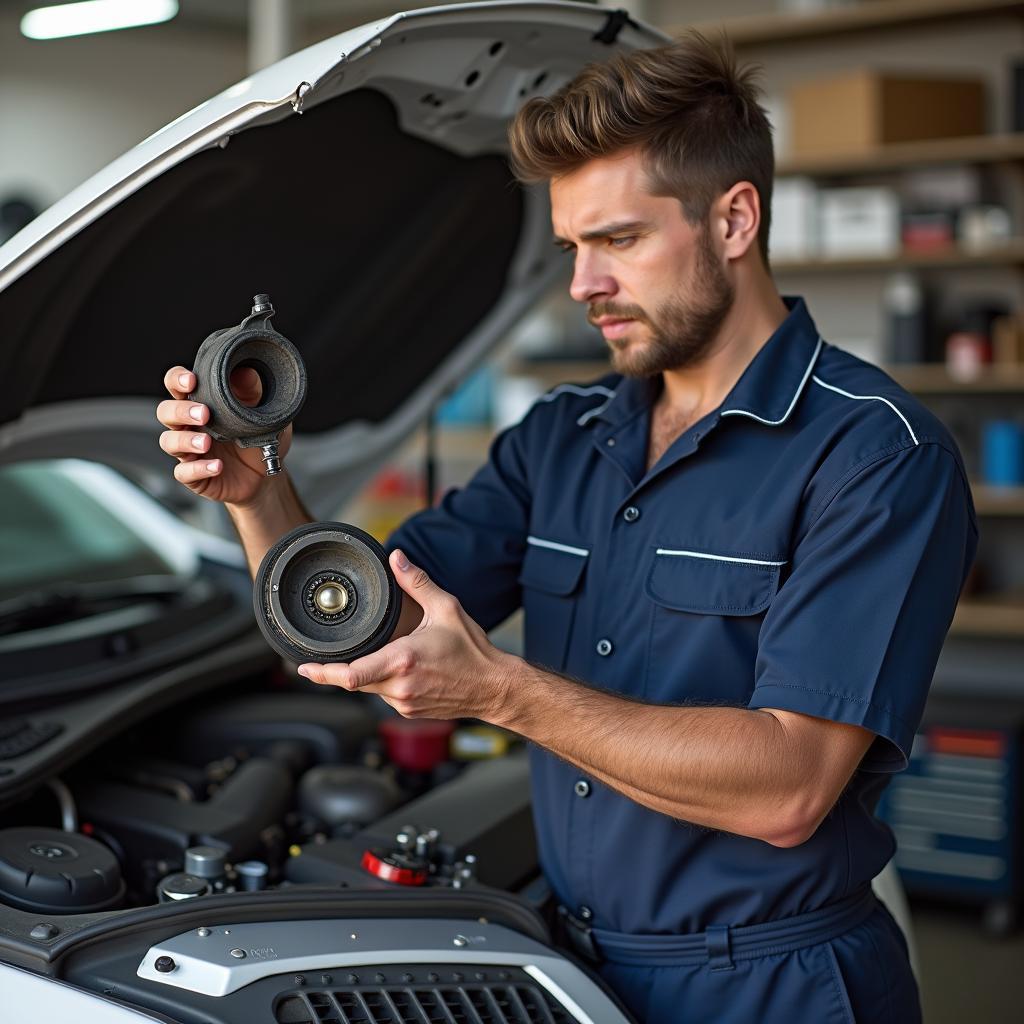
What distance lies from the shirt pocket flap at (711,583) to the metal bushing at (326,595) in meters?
0.40

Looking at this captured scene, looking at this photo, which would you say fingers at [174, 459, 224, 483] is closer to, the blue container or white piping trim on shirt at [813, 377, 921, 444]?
white piping trim on shirt at [813, 377, 921, 444]

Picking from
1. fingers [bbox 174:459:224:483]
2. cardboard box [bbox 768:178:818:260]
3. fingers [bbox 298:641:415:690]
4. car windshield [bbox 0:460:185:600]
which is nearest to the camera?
fingers [bbox 298:641:415:690]

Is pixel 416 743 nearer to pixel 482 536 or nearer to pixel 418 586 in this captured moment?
pixel 482 536

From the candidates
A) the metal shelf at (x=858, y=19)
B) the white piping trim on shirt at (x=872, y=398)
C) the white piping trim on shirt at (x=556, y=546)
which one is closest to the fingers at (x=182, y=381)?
the white piping trim on shirt at (x=556, y=546)

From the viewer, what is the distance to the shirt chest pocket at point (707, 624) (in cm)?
136

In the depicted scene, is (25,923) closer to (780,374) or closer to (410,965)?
(410,965)

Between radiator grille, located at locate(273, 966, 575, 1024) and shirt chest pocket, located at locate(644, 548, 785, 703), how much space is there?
0.34m

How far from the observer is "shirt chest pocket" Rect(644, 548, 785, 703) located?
1361 millimetres

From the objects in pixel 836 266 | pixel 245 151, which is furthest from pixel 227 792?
pixel 836 266

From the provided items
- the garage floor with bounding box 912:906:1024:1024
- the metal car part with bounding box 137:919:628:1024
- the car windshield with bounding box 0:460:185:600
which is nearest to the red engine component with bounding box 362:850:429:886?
the metal car part with bounding box 137:919:628:1024

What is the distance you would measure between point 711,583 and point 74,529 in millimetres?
1301

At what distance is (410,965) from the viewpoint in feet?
4.04

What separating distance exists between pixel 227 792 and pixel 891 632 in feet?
2.92

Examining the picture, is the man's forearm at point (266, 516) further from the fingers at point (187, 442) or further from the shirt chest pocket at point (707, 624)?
the shirt chest pocket at point (707, 624)
